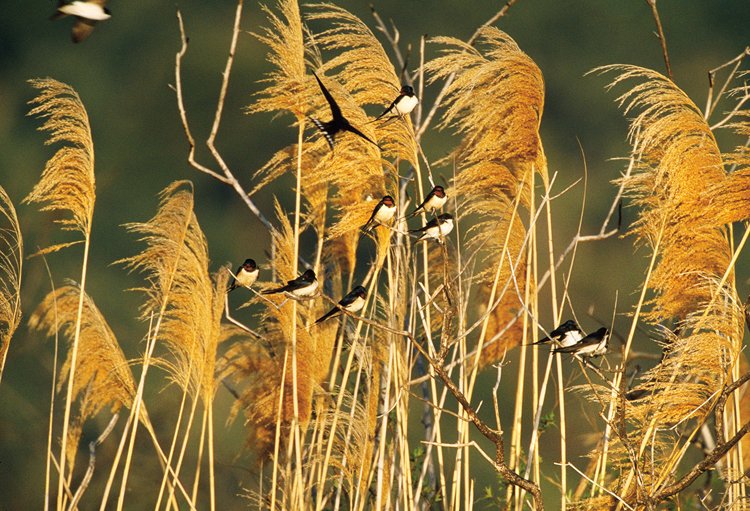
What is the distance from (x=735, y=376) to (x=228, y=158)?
7.62m

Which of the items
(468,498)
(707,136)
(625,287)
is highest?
(707,136)

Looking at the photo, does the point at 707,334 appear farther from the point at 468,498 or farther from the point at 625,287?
the point at 625,287

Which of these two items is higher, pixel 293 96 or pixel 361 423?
pixel 293 96

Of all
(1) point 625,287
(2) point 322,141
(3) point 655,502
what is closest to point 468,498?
(3) point 655,502

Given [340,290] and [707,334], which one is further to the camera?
[340,290]

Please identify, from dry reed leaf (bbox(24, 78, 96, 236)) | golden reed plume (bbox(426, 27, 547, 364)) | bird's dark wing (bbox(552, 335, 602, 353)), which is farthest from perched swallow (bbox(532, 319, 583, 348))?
dry reed leaf (bbox(24, 78, 96, 236))

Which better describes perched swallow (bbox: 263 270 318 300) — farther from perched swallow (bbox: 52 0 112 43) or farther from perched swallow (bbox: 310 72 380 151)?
perched swallow (bbox: 52 0 112 43)

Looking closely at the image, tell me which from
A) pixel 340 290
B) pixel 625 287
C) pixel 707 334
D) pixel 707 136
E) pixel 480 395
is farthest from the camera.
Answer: pixel 480 395

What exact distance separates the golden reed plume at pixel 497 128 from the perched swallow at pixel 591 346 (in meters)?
0.27

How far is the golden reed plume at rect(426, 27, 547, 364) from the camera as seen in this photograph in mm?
3848

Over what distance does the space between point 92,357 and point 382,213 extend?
4.57ft

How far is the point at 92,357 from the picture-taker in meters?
4.23

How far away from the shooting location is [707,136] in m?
3.71

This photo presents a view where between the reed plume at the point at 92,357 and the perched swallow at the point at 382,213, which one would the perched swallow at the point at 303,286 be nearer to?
the perched swallow at the point at 382,213
